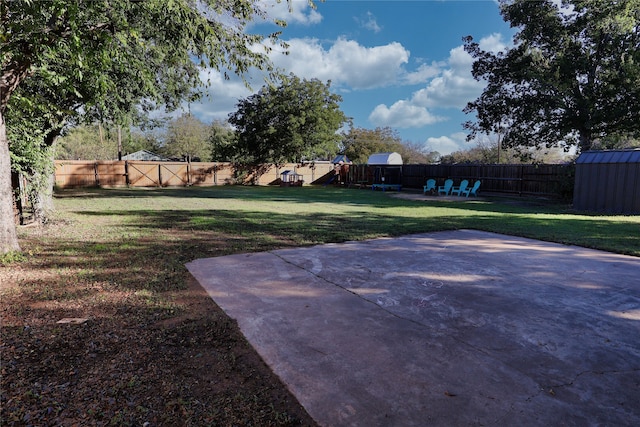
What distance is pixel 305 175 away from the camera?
27.0 m

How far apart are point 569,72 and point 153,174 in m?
22.1

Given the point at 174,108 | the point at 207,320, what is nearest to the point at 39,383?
the point at 207,320

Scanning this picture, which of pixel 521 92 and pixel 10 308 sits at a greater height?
pixel 521 92

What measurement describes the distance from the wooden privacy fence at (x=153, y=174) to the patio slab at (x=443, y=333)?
63.7 feet

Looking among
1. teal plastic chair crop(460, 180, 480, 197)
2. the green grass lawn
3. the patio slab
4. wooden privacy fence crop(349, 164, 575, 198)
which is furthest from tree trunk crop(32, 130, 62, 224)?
wooden privacy fence crop(349, 164, 575, 198)

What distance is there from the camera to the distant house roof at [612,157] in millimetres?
10345

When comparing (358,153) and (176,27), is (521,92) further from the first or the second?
(358,153)

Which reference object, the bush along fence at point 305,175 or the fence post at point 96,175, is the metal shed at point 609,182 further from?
the fence post at point 96,175

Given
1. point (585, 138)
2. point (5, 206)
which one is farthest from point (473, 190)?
point (5, 206)

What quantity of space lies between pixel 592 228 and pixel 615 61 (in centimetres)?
1048

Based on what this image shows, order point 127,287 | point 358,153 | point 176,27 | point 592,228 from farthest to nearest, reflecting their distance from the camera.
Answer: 1. point 358,153
2. point 592,228
3. point 176,27
4. point 127,287

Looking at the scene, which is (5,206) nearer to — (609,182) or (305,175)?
(609,182)

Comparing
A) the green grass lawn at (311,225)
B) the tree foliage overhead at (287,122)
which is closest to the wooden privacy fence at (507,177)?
the green grass lawn at (311,225)

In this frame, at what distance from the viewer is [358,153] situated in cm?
4284
